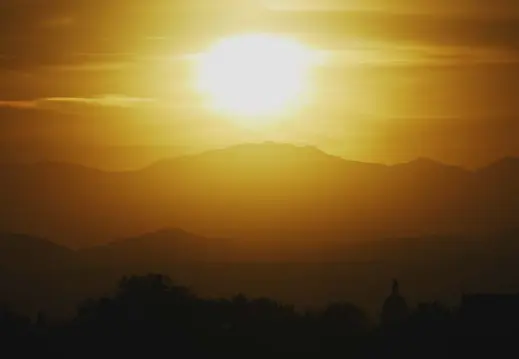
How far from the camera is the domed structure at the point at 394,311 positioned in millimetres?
40062

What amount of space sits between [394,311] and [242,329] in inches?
220

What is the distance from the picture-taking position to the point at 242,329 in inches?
1513

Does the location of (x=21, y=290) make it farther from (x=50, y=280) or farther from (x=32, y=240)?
(x=32, y=240)

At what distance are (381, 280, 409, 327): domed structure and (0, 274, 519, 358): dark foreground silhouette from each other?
1.6 inches

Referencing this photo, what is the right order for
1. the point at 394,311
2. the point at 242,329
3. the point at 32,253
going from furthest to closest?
Result: 1. the point at 32,253
2. the point at 394,311
3. the point at 242,329

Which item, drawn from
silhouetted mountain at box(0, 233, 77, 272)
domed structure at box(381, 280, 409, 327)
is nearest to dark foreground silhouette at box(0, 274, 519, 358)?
domed structure at box(381, 280, 409, 327)

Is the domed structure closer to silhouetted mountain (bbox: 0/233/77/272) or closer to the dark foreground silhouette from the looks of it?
the dark foreground silhouette

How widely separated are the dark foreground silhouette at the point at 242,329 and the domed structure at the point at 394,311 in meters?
0.04

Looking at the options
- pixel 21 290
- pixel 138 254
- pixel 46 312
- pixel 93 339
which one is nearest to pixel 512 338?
pixel 93 339

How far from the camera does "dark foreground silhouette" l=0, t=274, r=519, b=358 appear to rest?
117 ft

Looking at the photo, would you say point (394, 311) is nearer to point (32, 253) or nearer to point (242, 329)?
point (242, 329)

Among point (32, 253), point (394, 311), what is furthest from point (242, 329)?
point (32, 253)

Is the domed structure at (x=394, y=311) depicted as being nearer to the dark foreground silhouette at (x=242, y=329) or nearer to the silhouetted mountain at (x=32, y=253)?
the dark foreground silhouette at (x=242, y=329)

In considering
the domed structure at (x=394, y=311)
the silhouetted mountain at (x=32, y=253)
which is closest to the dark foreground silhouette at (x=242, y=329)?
the domed structure at (x=394, y=311)
